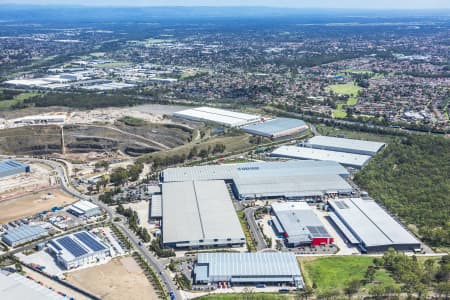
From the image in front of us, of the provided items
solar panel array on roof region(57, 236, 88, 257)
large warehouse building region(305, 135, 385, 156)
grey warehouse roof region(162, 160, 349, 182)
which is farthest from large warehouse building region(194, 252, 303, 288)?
large warehouse building region(305, 135, 385, 156)

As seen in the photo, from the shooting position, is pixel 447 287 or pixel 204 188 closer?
pixel 447 287

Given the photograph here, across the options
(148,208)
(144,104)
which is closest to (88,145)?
(144,104)

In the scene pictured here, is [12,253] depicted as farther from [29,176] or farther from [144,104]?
[144,104]

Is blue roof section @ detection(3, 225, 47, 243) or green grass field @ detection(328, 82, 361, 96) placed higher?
green grass field @ detection(328, 82, 361, 96)

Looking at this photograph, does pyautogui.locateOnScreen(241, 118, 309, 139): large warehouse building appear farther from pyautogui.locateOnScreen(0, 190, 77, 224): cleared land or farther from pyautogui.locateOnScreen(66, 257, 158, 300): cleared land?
pyautogui.locateOnScreen(66, 257, 158, 300): cleared land

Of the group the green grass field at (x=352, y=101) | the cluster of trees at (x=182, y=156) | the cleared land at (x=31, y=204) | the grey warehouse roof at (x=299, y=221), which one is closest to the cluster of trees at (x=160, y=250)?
the grey warehouse roof at (x=299, y=221)

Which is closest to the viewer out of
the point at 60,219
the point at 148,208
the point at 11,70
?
the point at 60,219

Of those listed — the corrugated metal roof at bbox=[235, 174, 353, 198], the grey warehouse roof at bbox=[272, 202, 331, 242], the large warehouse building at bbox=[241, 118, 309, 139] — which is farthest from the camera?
the large warehouse building at bbox=[241, 118, 309, 139]
